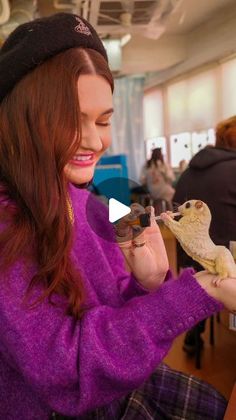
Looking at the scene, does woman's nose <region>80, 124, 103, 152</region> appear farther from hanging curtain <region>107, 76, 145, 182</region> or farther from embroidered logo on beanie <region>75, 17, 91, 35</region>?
hanging curtain <region>107, 76, 145, 182</region>

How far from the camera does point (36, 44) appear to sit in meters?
0.49

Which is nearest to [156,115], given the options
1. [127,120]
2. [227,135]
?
[227,135]

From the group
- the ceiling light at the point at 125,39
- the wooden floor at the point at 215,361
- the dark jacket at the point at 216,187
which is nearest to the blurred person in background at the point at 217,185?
the dark jacket at the point at 216,187

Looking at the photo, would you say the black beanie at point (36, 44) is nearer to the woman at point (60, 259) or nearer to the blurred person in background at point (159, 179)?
the woman at point (60, 259)

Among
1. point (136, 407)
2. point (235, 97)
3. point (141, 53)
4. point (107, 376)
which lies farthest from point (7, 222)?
point (141, 53)

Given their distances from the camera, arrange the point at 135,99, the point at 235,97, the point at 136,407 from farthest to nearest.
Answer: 1. the point at 135,99
2. the point at 235,97
3. the point at 136,407

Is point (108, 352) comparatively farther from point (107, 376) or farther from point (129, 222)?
point (129, 222)

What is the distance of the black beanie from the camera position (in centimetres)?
49

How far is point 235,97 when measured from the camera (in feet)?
3.89

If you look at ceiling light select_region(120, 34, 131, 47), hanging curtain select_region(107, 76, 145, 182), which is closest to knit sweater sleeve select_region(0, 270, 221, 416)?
ceiling light select_region(120, 34, 131, 47)

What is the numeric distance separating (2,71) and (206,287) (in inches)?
16.5

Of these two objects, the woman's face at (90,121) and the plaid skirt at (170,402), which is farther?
the plaid skirt at (170,402)

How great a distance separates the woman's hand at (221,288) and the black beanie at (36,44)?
37cm

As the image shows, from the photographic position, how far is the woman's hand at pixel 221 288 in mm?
460
